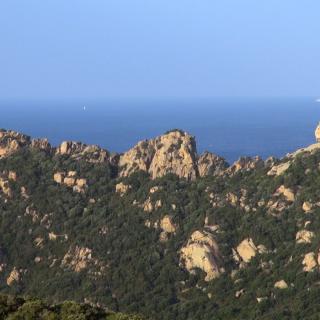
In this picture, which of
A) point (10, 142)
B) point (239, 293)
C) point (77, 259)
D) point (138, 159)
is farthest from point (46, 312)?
point (10, 142)

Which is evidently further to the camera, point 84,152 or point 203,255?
point 84,152

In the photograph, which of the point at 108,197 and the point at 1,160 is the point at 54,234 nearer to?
the point at 108,197

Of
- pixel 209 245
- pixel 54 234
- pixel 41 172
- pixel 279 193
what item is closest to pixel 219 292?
pixel 209 245

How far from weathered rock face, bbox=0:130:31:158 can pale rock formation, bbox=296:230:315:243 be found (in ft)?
111

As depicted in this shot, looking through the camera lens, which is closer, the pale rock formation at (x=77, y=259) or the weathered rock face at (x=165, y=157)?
the pale rock formation at (x=77, y=259)

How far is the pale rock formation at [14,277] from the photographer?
6219 centimetres

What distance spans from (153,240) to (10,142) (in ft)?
77.9

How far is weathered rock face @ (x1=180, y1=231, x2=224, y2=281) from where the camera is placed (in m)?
58.4

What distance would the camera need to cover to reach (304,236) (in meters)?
58.4

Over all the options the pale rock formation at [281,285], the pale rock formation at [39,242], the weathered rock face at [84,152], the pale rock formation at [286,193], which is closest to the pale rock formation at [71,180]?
the weathered rock face at [84,152]

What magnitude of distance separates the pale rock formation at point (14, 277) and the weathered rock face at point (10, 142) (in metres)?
18.8

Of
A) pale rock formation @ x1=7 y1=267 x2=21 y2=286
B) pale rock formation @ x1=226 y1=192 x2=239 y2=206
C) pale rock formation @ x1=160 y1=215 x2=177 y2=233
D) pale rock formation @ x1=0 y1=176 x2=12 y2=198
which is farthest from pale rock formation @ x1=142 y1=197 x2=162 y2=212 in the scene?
pale rock formation @ x1=0 y1=176 x2=12 y2=198

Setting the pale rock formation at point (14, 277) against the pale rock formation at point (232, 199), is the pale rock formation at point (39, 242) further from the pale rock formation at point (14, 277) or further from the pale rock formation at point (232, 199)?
the pale rock formation at point (232, 199)

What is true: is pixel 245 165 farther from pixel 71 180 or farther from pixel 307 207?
pixel 71 180
